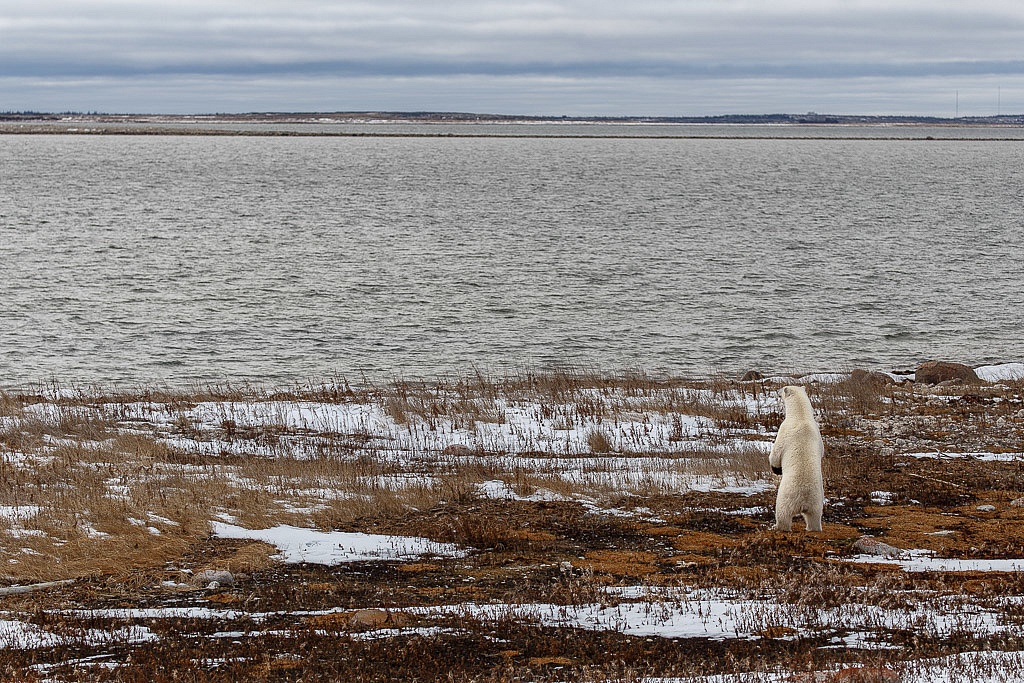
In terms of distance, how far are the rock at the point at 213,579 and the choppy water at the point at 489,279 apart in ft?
54.3

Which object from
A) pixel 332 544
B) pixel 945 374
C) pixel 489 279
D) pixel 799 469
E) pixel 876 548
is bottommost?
pixel 489 279

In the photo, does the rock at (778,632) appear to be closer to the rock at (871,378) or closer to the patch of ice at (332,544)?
the patch of ice at (332,544)

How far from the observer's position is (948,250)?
53.6 m

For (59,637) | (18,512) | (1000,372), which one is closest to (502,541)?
(59,637)

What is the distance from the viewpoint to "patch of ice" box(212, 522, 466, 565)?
10836 millimetres

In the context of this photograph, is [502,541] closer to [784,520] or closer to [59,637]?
[784,520]

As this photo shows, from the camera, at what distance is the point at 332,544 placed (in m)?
11.3

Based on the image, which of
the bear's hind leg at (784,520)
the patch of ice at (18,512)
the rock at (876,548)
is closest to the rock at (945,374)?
the bear's hind leg at (784,520)

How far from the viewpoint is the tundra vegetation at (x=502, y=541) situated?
762 centimetres

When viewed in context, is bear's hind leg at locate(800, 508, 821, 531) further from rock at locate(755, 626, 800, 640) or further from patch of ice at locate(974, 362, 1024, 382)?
patch of ice at locate(974, 362, 1024, 382)

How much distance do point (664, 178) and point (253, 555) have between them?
105 meters

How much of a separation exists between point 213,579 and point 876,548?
6.41 meters

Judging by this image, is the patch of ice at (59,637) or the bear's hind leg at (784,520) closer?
the patch of ice at (59,637)

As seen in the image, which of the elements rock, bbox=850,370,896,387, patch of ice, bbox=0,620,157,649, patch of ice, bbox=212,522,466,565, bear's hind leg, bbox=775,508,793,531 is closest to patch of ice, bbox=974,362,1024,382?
rock, bbox=850,370,896,387
